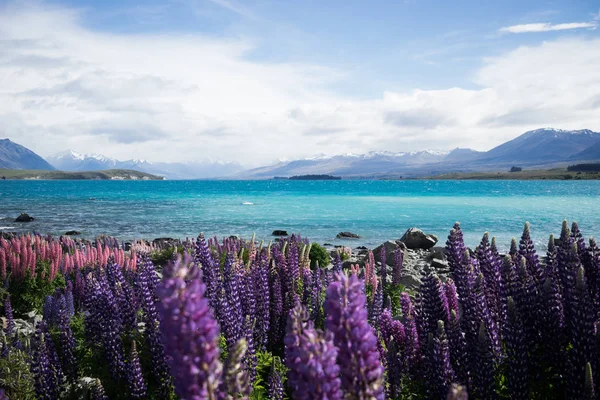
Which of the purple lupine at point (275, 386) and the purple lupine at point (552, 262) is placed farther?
the purple lupine at point (552, 262)

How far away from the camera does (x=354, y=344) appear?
2424mm

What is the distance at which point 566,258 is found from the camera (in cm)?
541

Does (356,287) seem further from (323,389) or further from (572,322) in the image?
(572,322)

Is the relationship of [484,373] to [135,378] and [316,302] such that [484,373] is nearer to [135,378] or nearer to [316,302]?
[316,302]

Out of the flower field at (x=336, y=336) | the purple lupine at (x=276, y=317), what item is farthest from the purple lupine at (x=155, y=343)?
the purple lupine at (x=276, y=317)

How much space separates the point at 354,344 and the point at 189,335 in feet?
2.75

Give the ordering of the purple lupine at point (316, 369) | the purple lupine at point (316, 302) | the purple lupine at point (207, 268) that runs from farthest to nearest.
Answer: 1. the purple lupine at point (316, 302)
2. the purple lupine at point (207, 268)
3. the purple lupine at point (316, 369)

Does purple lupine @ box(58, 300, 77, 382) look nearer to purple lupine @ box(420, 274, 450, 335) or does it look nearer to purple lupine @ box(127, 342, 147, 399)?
purple lupine @ box(127, 342, 147, 399)

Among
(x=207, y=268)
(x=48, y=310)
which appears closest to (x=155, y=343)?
(x=207, y=268)

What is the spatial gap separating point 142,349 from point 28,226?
51.2m

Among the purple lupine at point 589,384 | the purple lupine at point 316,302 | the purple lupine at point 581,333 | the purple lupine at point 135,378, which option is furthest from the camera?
the purple lupine at point 316,302

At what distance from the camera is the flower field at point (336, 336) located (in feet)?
7.68

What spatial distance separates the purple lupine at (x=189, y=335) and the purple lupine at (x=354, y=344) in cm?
64

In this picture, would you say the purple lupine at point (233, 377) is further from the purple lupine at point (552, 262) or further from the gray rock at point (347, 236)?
the gray rock at point (347, 236)
